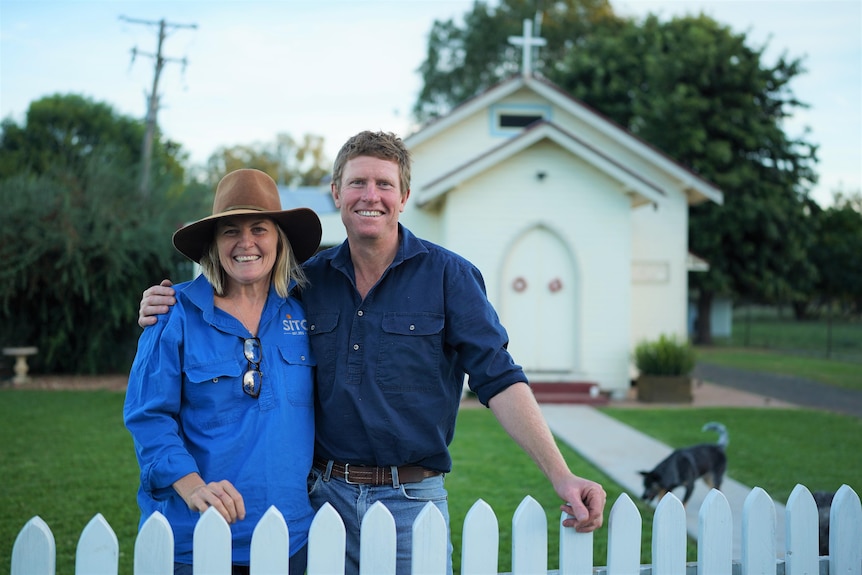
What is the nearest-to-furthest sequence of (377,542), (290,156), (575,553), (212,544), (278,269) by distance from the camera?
(212,544) < (377,542) < (575,553) < (278,269) < (290,156)

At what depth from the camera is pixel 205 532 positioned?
7.45 ft

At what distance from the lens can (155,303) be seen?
9.24ft

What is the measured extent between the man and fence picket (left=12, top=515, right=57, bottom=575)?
2.74ft

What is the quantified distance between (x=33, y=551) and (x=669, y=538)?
1943 mm

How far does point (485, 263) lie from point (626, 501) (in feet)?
39.3

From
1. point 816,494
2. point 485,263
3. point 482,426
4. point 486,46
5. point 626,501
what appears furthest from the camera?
point 486,46

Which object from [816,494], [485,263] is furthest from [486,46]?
[816,494]

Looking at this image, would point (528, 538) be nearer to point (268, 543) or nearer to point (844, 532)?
point (268, 543)

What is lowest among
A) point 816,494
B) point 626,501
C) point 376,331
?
point 816,494

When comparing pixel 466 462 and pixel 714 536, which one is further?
pixel 466 462

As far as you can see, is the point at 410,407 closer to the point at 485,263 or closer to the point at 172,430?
the point at 172,430

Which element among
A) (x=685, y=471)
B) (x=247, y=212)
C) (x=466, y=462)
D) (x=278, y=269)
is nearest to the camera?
(x=247, y=212)

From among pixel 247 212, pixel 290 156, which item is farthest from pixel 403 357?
pixel 290 156

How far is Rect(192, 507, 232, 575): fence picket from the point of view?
2.27m
